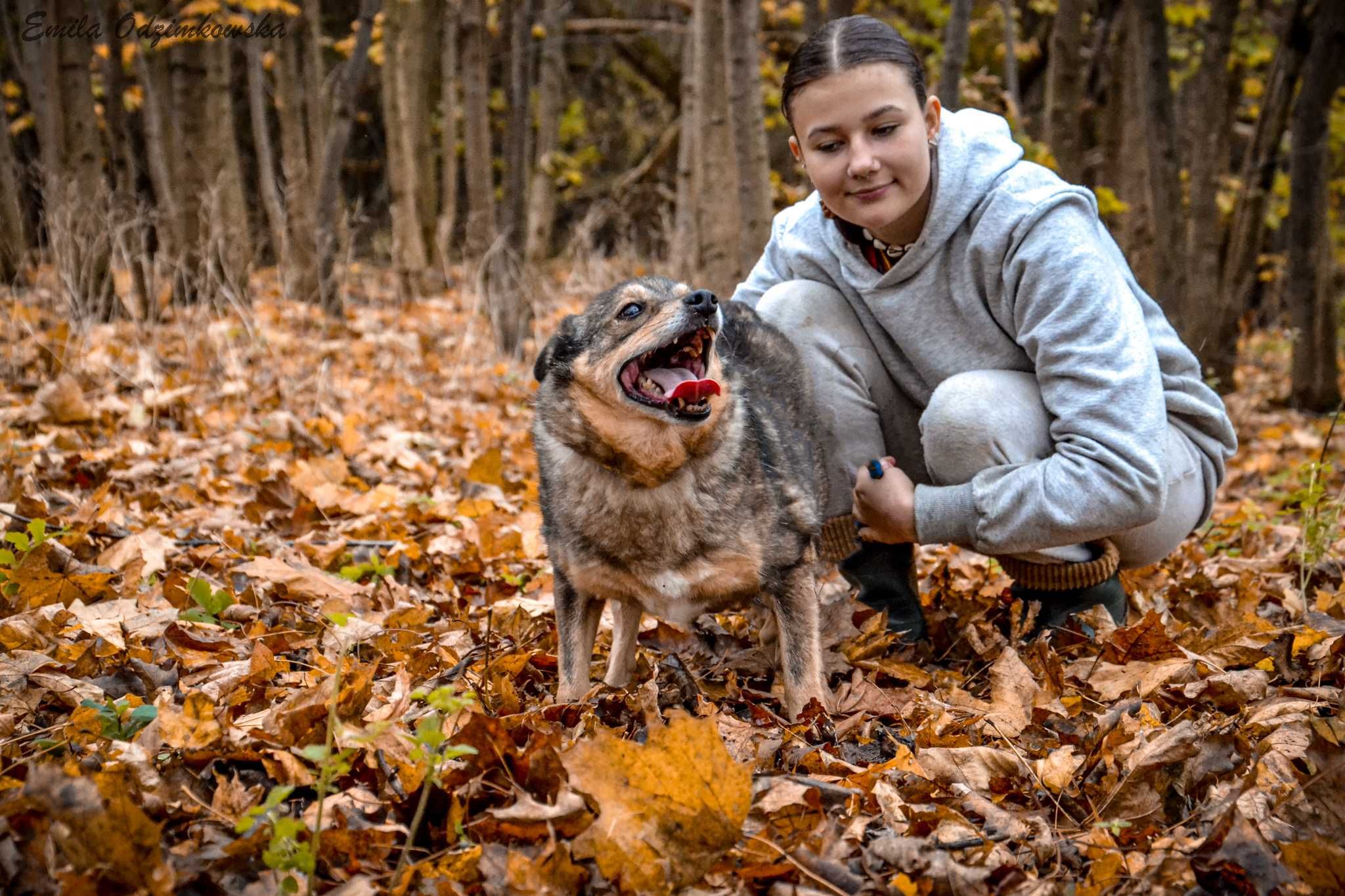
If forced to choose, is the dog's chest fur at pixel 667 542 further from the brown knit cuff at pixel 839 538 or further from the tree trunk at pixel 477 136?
the tree trunk at pixel 477 136

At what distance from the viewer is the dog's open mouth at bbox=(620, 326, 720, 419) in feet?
9.91

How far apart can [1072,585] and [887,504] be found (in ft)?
2.27

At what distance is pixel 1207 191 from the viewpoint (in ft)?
29.0

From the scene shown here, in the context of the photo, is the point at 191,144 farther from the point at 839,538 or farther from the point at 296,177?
the point at 839,538

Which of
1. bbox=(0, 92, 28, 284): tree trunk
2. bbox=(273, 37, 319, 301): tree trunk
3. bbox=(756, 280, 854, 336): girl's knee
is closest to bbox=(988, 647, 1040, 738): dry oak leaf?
bbox=(756, 280, 854, 336): girl's knee

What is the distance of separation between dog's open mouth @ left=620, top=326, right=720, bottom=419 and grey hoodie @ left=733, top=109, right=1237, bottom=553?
0.80 metres

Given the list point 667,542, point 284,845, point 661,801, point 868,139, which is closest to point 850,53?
point 868,139

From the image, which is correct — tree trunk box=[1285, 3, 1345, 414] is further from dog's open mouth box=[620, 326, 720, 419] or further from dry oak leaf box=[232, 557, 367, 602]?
dry oak leaf box=[232, 557, 367, 602]

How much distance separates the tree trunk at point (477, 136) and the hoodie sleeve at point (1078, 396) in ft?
24.4

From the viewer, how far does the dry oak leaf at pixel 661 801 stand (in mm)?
1953

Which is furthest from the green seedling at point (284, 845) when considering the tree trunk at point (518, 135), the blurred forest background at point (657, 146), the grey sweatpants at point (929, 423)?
the tree trunk at point (518, 135)

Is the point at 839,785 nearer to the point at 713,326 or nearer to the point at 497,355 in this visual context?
the point at 713,326

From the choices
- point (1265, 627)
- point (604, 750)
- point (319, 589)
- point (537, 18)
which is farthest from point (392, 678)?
point (537, 18)

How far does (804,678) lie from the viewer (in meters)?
3.06
